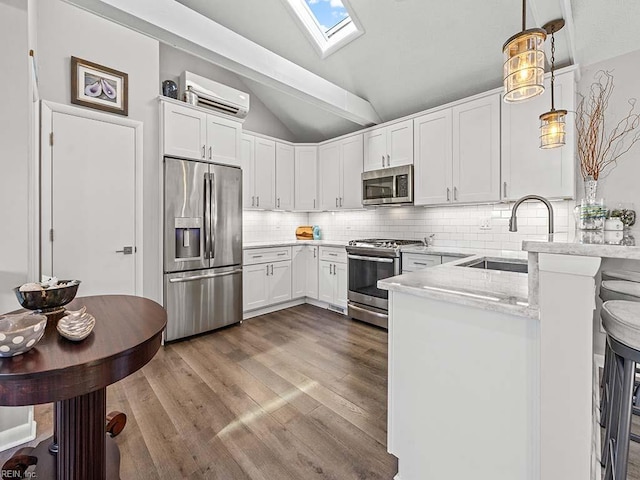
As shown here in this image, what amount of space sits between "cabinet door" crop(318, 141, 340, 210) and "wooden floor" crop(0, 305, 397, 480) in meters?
2.20

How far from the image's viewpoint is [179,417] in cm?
193

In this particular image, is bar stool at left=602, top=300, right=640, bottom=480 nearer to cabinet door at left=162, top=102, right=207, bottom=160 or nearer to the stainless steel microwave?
the stainless steel microwave

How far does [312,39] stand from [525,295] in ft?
11.9

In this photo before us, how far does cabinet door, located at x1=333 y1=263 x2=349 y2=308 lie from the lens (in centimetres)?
407

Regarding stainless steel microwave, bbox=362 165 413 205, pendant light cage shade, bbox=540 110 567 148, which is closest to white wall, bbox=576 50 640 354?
pendant light cage shade, bbox=540 110 567 148

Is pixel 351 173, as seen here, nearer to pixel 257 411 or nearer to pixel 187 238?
pixel 187 238

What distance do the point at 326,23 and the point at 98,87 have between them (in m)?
2.54

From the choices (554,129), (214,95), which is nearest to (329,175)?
(214,95)

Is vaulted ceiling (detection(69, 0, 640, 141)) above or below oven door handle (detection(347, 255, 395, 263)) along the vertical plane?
above

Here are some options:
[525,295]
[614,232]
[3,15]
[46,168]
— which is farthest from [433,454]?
[46,168]

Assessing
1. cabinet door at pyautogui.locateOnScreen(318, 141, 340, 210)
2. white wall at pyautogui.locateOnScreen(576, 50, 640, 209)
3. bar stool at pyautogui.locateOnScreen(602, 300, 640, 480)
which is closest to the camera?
bar stool at pyautogui.locateOnScreen(602, 300, 640, 480)

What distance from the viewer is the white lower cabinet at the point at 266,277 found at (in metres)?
3.90

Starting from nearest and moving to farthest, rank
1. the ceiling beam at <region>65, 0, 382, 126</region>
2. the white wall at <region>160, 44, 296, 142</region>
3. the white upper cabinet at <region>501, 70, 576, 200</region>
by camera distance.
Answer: the ceiling beam at <region>65, 0, 382, 126</region>
the white upper cabinet at <region>501, 70, 576, 200</region>
the white wall at <region>160, 44, 296, 142</region>

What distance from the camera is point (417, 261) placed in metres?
3.33
